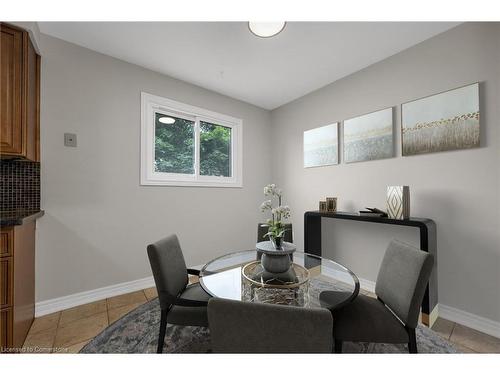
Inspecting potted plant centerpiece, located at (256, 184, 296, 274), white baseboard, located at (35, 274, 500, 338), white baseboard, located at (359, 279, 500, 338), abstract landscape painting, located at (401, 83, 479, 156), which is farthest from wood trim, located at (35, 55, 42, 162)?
white baseboard, located at (359, 279, 500, 338)

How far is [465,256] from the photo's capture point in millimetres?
1833

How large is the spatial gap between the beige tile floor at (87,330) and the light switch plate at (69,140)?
1.58 metres

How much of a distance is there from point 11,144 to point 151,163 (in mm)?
1161

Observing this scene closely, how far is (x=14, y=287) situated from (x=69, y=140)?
1.31 m

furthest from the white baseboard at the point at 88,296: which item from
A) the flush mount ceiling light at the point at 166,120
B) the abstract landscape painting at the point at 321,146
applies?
the abstract landscape painting at the point at 321,146

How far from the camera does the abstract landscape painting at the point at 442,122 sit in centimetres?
178

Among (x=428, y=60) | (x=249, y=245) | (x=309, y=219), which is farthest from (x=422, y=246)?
(x=249, y=245)

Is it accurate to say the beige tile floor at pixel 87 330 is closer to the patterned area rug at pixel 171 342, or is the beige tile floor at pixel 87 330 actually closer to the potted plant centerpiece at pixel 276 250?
the patterned area rug at pixel 171 342

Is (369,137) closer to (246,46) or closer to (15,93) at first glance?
(246,46)

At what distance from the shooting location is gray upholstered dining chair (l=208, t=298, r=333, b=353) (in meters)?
0.65

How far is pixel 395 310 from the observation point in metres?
1.25

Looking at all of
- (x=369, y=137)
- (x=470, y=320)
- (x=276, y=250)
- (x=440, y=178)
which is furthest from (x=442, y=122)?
(x=276, y=250)

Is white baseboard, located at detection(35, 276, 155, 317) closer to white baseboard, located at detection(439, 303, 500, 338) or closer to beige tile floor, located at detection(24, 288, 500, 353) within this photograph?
beige tile floor, located at detection(24, 288, 500, 353)

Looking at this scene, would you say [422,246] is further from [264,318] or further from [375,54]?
[375,54]
